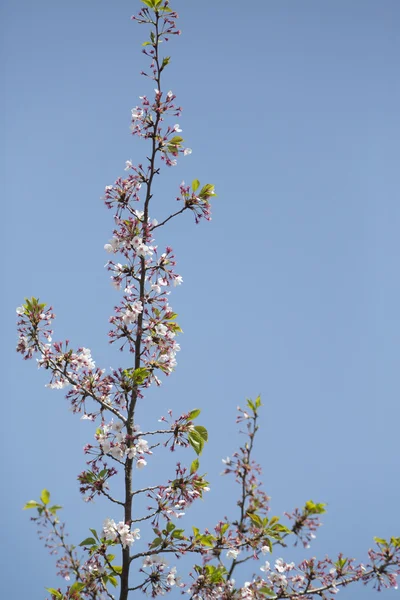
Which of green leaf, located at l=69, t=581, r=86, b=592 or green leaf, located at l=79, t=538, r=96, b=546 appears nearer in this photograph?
green leaf, located at l=69, t=581, r=86, b=592

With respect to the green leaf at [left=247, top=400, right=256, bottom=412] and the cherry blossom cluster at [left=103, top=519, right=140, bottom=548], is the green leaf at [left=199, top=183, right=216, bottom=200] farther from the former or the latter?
the cherry blossom cluster at [left=103, top=519, right=140, bottom=548]

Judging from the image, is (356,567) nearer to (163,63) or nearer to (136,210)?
(136,210)

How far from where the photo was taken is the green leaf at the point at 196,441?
6.52 m

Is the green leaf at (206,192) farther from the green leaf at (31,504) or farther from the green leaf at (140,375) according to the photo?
the green leaf at (31,504)

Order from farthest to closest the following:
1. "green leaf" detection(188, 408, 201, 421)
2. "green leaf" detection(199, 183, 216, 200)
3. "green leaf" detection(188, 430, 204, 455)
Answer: "green leaf" detection(199, 183, 216, 200) → "green leaf" detection(188, 408, 201, 421) → "green leaf" detection(188, 430, 204, 455)

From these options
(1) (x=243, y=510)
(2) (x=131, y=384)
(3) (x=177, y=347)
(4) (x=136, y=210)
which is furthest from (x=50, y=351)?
(1) (x=243, y=510)

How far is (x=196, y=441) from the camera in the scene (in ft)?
21.5

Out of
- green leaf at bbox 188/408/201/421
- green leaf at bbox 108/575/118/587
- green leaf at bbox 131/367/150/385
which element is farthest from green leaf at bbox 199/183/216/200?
green leaf at bbox 108/575/118/587

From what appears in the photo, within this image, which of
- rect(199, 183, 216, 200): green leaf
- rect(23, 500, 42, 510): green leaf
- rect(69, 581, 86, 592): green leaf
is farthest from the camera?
rect(199, 183, 216, 200): green leaf

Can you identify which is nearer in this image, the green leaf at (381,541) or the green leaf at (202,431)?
the green leaf at (202,431)

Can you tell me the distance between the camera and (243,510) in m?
6.99

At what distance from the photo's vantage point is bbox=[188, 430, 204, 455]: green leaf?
6523 mm

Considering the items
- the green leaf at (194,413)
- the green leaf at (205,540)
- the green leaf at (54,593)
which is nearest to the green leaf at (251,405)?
the green leaf at (194,413)

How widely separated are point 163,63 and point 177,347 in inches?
149
